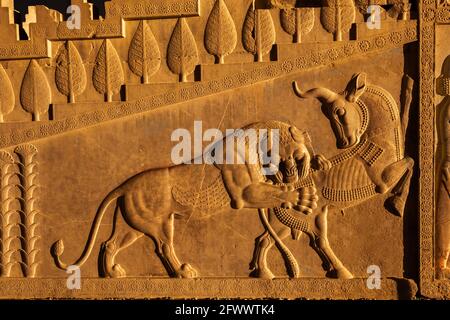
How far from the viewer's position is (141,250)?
5.34m

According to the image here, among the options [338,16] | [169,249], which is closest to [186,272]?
[169,249]

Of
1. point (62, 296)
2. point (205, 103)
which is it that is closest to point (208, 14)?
point (205, 103)

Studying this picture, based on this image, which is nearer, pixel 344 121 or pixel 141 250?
pixel 344 121

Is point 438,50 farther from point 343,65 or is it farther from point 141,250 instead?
point 141,250

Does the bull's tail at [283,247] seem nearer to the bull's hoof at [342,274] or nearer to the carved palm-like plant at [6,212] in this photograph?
the bull's hoof at [342,274]

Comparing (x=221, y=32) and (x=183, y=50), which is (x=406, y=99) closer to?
(x=221, y=32)

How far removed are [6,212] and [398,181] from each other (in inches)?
157

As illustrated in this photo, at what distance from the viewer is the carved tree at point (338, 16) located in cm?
496

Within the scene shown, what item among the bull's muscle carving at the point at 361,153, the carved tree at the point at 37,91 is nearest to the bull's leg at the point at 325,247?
the bull's muscle carving at the point at 361,153

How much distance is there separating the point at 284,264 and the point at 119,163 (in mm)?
1948

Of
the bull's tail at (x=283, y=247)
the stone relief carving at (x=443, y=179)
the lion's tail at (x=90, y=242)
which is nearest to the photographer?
the stone relief carving at (x=443, y=179)

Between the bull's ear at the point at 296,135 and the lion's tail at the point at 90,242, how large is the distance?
71.6 inches

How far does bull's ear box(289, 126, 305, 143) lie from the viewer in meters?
5.05

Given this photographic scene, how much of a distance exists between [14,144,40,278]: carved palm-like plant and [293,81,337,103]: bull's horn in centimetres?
275
